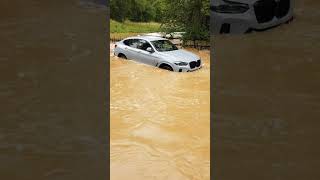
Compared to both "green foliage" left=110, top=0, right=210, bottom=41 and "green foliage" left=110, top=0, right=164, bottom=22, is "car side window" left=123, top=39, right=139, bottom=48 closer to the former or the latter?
"green foliage" left=110, top=0, right=210, bottom=41

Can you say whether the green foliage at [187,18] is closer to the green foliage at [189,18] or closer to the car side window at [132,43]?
the green foliage at [189,18]

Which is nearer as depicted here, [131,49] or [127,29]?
[131,49]

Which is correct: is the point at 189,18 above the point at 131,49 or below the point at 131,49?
above
